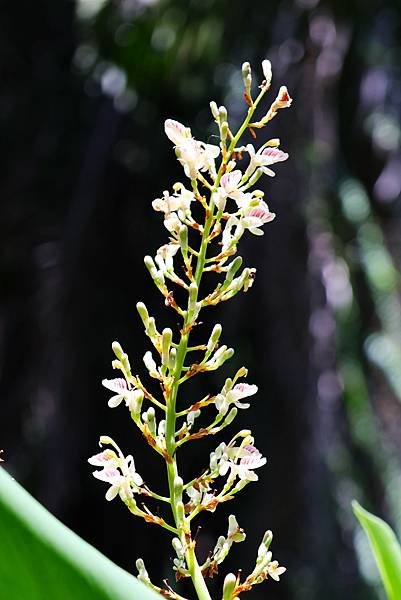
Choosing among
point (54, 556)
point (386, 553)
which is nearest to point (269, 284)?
point (386, 553)

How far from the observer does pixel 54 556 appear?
25 cm

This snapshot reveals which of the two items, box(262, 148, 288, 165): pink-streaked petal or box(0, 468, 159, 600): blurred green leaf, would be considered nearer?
box(0, 468, 159, 600): blurred green leaf

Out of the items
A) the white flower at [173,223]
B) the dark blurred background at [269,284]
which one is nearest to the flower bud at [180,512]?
the white flower at [173,223]

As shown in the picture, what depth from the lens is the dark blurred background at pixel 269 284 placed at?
2.41 m

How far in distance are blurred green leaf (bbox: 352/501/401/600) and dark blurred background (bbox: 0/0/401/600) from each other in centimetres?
189

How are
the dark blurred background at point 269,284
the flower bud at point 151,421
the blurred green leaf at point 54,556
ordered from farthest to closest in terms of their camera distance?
1. the dark blurred background at point 269,284
2. the flower bud at point 151,421
3. the blurred green leaf at point 54,556

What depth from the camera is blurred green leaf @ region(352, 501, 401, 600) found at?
40 centimetres

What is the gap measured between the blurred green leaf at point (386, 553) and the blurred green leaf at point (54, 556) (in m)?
0.17

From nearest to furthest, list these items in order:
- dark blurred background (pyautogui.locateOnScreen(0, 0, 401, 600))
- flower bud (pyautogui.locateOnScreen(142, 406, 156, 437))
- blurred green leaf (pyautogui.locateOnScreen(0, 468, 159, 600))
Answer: blurred green leaf (pyautogui.locateOnScreen(0, 468, 159, 600)) < flower bud (pyautogui.locateOnScreen(142, 406, 156, 437)) < dark blurred background (pyautogui.locateOnScreen(0, 0, 401, 600))

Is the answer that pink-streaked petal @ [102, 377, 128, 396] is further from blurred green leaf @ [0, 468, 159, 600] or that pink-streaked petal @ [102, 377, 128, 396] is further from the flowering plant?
blurred green leaf @ [0, 468, 159, 600]

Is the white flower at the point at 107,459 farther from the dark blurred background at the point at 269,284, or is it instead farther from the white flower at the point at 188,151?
the dark blurred background at the point at 269,284

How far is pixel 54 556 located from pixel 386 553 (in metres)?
0.19

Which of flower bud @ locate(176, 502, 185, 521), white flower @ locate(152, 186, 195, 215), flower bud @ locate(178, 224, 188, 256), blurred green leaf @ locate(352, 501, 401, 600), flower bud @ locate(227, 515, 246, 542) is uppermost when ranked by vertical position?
white flower @ locate(152, 186, 195, 215)

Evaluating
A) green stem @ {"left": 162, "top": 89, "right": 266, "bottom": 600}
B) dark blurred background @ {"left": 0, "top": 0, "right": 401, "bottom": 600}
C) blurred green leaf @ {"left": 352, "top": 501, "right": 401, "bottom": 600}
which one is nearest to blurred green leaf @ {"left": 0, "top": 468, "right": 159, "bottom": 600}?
green stem @ {"left": 162, "top": 89, "right": 266, "bottom": 600}
